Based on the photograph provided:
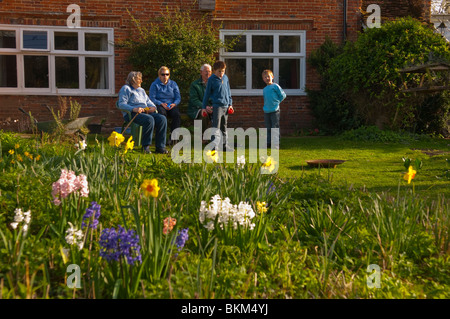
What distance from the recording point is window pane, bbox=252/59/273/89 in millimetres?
15727

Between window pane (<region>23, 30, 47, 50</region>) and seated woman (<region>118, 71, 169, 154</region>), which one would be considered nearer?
seated woman (<region>118, 71, 169, 154</region>)

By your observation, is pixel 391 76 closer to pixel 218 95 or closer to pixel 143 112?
pixel 218 95

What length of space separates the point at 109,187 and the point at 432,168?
5.26 m

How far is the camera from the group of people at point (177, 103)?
368 inches

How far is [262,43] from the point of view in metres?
15.5

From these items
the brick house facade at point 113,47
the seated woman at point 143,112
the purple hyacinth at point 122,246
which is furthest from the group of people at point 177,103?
the purple hyacinth at point 122,246

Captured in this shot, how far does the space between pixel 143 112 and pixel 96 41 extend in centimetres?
591

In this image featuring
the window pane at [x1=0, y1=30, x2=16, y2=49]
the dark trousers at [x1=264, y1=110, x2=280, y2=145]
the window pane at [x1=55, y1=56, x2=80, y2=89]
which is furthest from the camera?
the window pane at [x1=55, y1=56, x2=80, y2=89]

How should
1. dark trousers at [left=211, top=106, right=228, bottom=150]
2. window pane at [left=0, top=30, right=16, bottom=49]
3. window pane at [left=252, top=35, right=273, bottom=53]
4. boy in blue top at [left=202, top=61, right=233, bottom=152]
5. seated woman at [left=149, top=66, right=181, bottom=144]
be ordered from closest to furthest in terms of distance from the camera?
dark trousers at [left=211, top=106, right=228, bottom=150] < boy in blue top at [left=202, top=61, right=233, bottom=152] < seated woman at [left=149, top=66, right=181, bottom=144] < window pane at [left=0, top=30, right=16, bottom=49] < window pane at [left=252, top=35, right=273, bottom=53]

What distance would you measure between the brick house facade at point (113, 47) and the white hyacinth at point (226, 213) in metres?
10.3

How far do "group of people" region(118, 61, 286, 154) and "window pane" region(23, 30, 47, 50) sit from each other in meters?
5.40

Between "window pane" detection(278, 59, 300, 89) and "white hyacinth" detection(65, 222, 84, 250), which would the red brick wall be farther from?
"white hyacinth" detection(65, 222, 84, 250)

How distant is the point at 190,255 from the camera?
3387 millimetres

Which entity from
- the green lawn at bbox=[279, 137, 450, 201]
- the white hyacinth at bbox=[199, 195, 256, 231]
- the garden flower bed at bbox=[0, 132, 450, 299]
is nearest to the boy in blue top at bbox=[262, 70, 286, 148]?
the green lawn at bbox=[279, 137, 450, 201]
